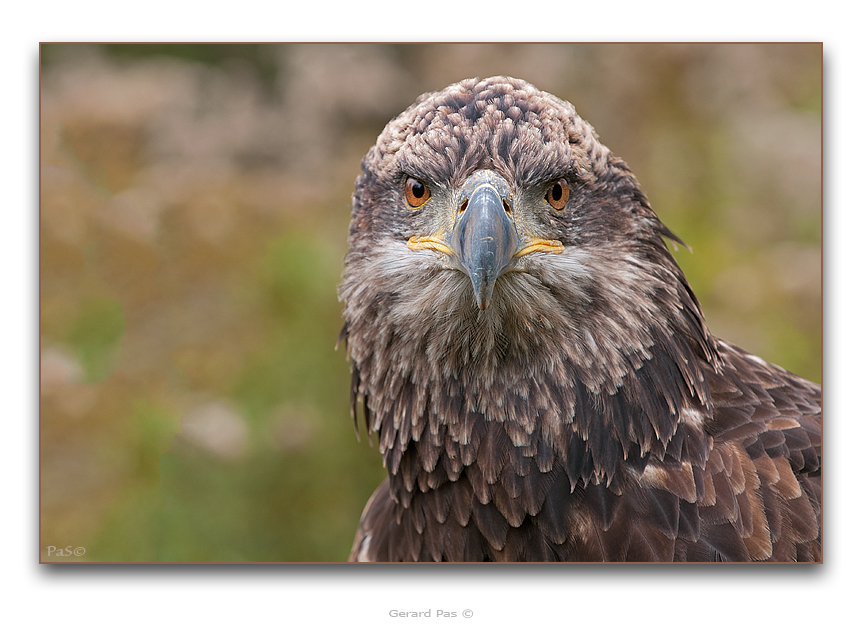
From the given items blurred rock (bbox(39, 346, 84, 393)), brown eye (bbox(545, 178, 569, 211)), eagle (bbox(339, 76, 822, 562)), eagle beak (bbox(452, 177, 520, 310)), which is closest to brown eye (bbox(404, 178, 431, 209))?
eagle (bbox(339, 76, 822, 562))

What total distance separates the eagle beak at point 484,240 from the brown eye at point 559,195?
0.23 metres

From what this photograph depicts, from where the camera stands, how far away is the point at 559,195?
7.15 ft

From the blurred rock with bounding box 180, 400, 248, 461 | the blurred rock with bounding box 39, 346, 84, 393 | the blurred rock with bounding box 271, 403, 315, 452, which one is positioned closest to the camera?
the blurred rock with bounding box 39, 346, 84, 393

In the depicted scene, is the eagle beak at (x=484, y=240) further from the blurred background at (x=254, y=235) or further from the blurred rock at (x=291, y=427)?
the blurred rock at (x=291, y=427)

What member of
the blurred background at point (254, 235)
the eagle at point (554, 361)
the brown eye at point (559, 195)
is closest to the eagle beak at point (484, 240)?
the eagle at point (554, 361)

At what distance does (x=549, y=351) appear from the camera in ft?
7.27

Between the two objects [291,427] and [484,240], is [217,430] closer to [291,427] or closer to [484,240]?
[291,427]

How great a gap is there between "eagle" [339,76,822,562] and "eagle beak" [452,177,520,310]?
86 mm

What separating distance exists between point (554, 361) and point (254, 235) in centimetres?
190

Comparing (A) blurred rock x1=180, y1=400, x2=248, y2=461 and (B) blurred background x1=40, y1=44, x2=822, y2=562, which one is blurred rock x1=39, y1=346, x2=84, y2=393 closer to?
(B) blurred background x1=40, y1=44, x2=822, y2=562

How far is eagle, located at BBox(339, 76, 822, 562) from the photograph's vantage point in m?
2.14

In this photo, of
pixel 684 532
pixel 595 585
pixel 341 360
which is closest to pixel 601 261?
pixel 684 532

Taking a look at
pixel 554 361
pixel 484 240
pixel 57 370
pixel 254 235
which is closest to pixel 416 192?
pixel 484 240

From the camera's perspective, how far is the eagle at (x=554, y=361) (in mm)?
2145
